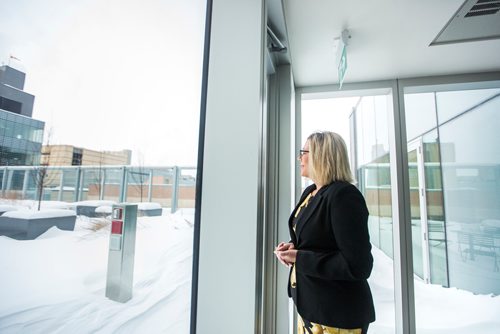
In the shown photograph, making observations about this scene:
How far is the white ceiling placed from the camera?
1.62 metres

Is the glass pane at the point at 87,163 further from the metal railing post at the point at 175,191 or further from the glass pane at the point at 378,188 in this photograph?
the glass pane at the point at 378,188

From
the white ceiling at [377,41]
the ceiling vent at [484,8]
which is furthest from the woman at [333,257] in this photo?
the ceiling vent at [484,8]

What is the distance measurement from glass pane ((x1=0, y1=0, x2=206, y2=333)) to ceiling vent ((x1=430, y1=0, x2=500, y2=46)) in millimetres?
1955

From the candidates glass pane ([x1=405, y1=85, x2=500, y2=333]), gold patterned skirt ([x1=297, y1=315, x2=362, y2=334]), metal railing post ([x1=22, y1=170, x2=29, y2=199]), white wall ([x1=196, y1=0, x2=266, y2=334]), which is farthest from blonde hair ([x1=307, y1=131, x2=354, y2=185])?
glass pane ([x1=405, y1=85, x2=500, y2=333])

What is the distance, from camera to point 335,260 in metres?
0.91

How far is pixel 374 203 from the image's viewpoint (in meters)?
2.77

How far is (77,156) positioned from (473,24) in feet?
8.47

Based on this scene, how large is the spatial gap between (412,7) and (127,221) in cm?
210

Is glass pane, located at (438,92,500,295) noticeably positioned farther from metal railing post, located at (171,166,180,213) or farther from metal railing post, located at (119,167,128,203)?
metal railing post, located at (119,167,128,203)

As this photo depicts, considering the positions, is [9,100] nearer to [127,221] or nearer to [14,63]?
[14,63]

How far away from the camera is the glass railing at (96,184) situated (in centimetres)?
37

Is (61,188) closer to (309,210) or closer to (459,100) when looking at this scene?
(309,210)

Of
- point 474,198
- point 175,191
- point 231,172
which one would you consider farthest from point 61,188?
point 474,198

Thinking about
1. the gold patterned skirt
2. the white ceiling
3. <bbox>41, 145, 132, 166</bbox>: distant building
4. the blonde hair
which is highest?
the white ceiling
